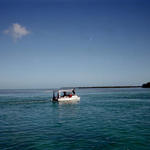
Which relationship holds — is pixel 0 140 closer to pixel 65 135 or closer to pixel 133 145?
pixel 65 135

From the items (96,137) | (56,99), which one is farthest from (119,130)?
(56,99)

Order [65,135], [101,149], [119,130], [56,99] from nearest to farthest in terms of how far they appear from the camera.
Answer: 1. [101,149]
2. [65,135]
3. [119,130]
4. [56,99]

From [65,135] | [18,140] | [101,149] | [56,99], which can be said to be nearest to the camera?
[101,149]

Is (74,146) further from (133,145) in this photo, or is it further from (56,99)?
(56,99)

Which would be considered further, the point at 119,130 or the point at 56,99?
the point at 56,99

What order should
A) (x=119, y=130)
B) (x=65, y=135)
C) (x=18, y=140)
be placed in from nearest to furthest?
1. (x=18, y=140)
2. (x=65, y=135)
3. (x=119, y=130)

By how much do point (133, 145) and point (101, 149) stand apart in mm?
2619

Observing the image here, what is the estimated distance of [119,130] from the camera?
16.5m

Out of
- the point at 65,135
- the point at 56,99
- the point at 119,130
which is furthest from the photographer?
the point at 56,99

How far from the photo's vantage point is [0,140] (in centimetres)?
1411

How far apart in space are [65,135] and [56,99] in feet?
105

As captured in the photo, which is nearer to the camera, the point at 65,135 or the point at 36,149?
the point at 36,149

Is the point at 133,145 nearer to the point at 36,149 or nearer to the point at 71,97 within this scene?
the point at 36,149

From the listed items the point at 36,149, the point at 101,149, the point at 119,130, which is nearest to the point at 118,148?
the point at 101,149
